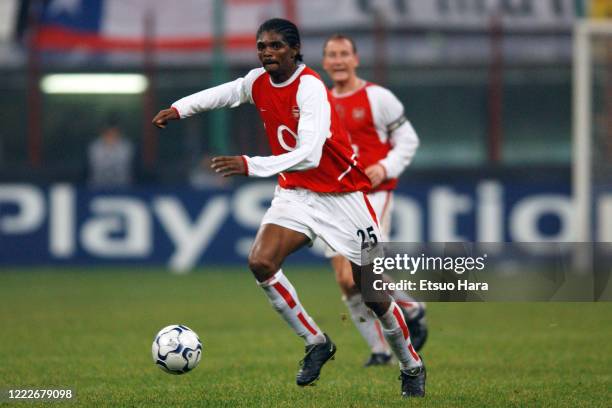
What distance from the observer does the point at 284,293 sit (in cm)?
748

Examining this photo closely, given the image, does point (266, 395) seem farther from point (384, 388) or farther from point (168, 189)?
point (168, 189)

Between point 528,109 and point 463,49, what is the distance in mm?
1417

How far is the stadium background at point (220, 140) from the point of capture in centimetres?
1703

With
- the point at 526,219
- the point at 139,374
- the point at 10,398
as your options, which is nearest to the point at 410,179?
the point at 526,219

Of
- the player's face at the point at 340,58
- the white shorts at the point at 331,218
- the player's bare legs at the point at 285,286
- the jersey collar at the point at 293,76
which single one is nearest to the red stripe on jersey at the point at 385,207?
the player's face at the point at 340,58

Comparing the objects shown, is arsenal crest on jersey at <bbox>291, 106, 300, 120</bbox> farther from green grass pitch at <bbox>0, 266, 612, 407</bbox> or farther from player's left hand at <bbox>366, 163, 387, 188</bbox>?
player's left hand at <bbox>366, 163, 387, 188</bbox>

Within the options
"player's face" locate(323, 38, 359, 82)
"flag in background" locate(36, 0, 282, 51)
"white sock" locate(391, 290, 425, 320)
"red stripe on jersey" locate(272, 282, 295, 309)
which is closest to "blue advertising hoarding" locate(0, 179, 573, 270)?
"flag in background" locate(36, 0, 282, 51)

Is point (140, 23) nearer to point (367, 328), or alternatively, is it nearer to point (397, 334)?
point (367, 328)

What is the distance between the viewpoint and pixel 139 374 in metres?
8.56

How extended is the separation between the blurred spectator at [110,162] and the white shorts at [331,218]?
35.1 ft

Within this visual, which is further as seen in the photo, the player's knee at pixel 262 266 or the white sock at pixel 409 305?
the white sock at pixel 409 305

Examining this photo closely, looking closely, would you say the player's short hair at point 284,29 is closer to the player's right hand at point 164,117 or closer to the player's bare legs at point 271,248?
the player's right hand at point 164,117

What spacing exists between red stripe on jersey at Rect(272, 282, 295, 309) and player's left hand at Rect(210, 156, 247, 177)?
0.97 metres

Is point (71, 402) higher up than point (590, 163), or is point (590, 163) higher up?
point (590, 163)
